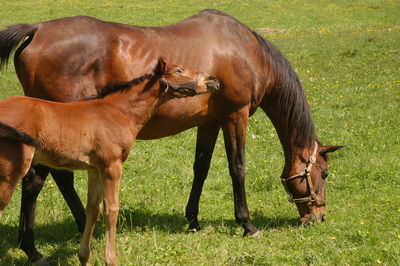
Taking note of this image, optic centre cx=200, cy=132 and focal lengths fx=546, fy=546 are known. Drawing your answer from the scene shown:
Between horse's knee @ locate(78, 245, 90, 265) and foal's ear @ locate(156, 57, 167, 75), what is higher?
foal's ear @ locate(156, 57, 167, 75)

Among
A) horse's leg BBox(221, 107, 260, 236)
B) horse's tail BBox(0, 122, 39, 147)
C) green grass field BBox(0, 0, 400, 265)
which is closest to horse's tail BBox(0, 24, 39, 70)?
horse's tail BBox(0, 122, 39, 147)

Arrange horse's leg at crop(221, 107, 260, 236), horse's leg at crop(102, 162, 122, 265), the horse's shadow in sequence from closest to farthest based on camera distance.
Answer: horse's leg at crop(102, 162, 122, 265) < the horse's shadow < horse's leg at crop(221, 107, 260, 236)

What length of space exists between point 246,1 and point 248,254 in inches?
1062

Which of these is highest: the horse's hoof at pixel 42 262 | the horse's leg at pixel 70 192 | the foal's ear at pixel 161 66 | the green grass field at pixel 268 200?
the foal's ear at pixel 161 66

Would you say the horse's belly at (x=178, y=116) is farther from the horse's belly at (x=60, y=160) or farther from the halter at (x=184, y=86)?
the horse's belly at (x=60, y=160)

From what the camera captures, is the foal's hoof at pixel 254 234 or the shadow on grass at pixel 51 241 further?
the foal's hoof at pixel 254 234

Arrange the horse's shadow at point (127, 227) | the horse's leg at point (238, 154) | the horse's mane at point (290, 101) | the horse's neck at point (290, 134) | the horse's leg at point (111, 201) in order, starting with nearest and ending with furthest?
the horse's leg at point (111, 201) < the horse's shadow at point (127, 227) < the horse's leg at point (238, 154) < the horse's mane at point (290, 101) < the horse's neck at point (290, 134)

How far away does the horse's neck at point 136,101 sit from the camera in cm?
496

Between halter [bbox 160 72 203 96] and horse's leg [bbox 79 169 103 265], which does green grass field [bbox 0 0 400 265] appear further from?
halter [bbox 160 72 203 96]

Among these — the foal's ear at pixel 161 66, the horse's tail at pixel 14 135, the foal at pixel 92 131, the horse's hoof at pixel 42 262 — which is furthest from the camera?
the horse's hoof at pixel 42 262

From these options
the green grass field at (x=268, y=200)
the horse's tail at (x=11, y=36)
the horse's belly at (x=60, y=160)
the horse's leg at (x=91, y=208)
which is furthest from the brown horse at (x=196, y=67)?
the horse's belly at (x=60, y=160)

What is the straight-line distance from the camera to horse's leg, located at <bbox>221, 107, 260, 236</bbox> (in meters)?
6.31

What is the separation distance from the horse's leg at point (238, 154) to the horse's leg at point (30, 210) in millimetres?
2113

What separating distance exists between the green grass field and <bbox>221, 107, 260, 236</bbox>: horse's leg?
0.15 m
